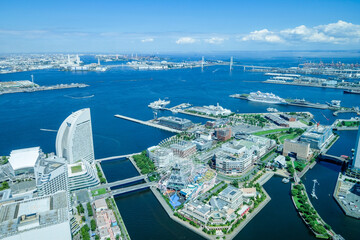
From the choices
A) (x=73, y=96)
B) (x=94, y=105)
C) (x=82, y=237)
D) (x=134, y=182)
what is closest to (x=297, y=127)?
(x=134, y=182)

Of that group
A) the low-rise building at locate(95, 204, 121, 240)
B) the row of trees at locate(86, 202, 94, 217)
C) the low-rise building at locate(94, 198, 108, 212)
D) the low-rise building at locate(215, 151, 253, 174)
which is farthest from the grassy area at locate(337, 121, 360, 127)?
the row of trees at locate(86, 202, 94, 217)

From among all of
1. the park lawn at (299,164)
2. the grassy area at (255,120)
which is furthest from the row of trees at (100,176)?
the grassy area at (255,120)

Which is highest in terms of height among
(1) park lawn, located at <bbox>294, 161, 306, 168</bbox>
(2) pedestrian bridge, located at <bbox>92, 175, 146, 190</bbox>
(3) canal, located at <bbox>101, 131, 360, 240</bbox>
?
(1) park lawn, located at <bbox>294, 161, 306, 168</bbox>

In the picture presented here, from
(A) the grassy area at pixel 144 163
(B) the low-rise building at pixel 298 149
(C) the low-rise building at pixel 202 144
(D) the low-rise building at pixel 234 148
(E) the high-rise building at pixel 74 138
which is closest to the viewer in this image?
(E) the high-rise building at pixel 74 138

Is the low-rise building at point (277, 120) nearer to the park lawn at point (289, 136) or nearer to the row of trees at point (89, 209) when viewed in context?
the park lawn at point (289, 136)

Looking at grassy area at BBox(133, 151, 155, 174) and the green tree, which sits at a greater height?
grassy area at BBox(133, 151, 155, 174)

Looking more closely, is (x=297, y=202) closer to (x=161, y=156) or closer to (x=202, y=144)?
(x=202, y=144)

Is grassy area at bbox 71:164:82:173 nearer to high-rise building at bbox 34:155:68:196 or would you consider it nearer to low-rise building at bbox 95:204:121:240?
high-rise building at bbox 34:155:68:196
